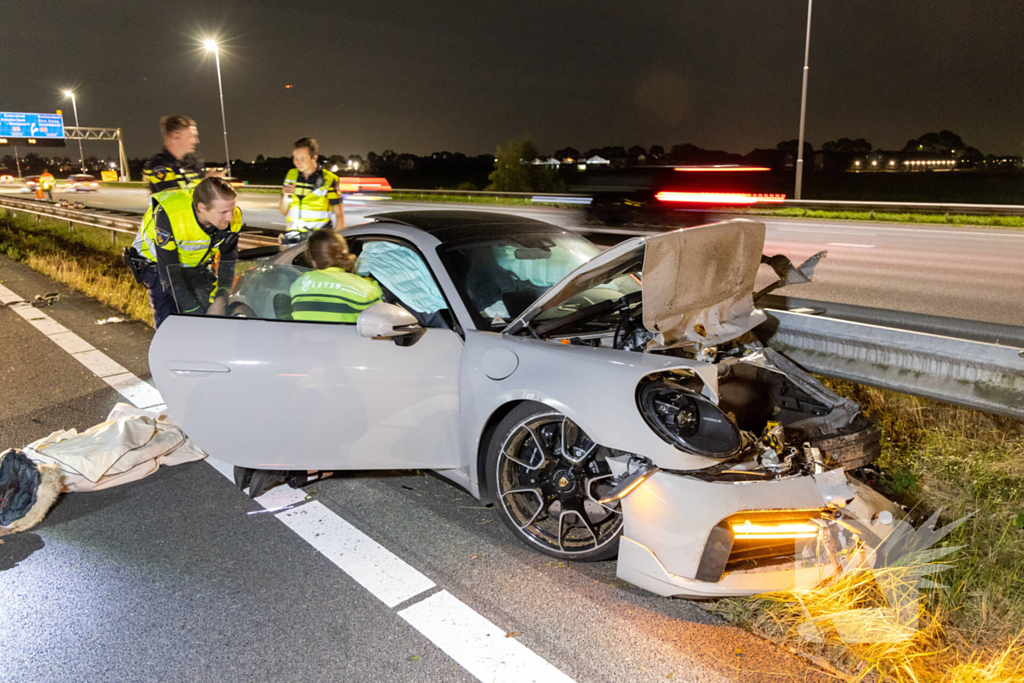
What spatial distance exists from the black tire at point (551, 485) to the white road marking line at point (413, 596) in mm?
487

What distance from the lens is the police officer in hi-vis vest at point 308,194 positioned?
270 inches

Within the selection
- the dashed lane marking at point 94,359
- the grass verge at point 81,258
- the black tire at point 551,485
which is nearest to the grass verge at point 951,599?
the black tire at point 551,485

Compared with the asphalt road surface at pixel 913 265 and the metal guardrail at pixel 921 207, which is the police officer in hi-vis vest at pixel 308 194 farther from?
the metal guardrail at pixel 921 207

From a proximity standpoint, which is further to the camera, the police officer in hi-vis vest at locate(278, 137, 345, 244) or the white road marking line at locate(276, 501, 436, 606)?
the police officer in hi-vis vest at locate(278, 137, 345, 244)

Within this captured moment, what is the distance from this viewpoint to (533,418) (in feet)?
9.97

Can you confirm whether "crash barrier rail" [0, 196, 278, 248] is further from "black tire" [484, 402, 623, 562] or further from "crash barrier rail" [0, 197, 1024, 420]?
"black tire" [484, 402, 623, 562]

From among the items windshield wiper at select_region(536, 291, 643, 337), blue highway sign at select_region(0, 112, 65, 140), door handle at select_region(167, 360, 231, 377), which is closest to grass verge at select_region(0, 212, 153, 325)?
door handle at select_region(167, 360, 231, 377)

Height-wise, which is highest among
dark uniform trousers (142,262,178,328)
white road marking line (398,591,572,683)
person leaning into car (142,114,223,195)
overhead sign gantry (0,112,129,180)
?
overhead sign gantry (0,112,129,180)

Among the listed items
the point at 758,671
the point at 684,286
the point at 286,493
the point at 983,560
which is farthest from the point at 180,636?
the point at 983,560

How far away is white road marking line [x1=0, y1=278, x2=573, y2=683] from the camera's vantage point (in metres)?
2.51

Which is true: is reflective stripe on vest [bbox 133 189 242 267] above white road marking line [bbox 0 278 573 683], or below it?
above

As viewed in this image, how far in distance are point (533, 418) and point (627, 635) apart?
2.99 ft

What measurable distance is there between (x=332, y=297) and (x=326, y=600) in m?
1.45

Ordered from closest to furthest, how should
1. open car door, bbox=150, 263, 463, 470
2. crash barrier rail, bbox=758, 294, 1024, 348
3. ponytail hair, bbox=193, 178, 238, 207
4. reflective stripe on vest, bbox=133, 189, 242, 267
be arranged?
open car door, bbox=150, 263, 463, 470 → crash barrier rail, bbox=758, 294, 1024, 348 → ponytail hair, bbox=193, 178, 238, 207 → reflective stripe on vest, bbox=133, 189, 242, 267
